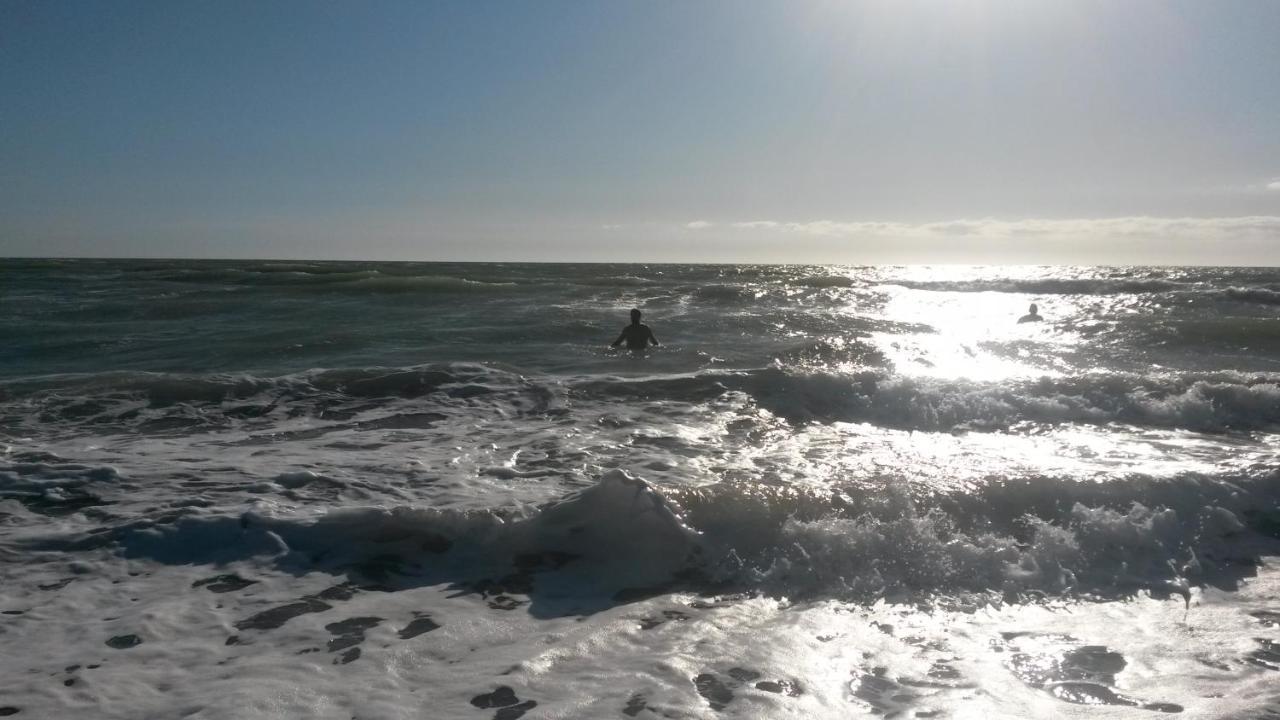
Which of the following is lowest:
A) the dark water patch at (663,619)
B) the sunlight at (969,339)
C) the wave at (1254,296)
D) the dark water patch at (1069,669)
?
the dark water patch at (663,619)

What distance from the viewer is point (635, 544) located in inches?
211

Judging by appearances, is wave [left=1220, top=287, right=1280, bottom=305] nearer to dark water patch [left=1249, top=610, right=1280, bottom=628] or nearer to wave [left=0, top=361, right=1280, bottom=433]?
wave [left=0, top=361, right=1280, bottom=433]

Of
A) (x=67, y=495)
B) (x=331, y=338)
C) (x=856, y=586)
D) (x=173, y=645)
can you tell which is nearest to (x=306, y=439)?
(x=67, y=495)

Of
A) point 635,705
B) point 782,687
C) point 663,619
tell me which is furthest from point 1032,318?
point 635,705

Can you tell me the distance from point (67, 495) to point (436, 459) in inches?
116

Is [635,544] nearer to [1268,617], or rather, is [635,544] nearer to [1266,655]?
[1266,655]

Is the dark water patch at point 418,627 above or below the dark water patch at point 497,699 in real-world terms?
below

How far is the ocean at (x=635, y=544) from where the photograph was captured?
12.0 feet

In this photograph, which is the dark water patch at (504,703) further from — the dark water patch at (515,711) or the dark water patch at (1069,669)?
the dark water patch at (1069,669)

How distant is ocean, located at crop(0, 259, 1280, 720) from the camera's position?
365cm

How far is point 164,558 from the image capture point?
5062mm

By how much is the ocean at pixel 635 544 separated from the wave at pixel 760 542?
0.09 ft

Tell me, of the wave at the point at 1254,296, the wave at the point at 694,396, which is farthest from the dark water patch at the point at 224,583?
the wave at the point at 1254,296

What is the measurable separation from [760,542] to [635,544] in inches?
35.5
